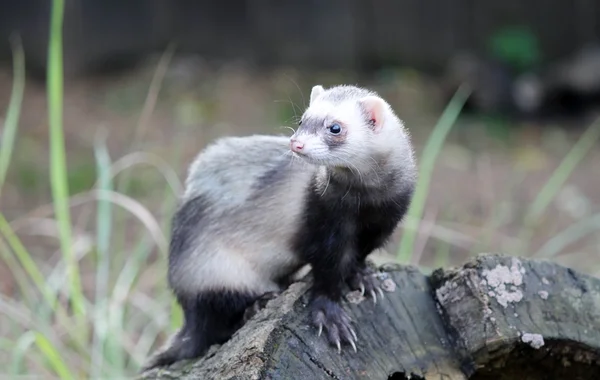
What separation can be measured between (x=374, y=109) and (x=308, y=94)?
15.4 ft

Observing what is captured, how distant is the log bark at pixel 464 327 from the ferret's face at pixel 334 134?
1.15 feet

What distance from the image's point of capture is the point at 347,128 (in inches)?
94.3

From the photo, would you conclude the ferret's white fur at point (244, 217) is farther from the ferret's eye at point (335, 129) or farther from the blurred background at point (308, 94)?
the blurred background at point (308, 94)

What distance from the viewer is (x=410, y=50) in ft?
27.3

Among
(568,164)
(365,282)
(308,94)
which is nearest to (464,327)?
(365,282)

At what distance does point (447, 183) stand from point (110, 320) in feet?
11.0

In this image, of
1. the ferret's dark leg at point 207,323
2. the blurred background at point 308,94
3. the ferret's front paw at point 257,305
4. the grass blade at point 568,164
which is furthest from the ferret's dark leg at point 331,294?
the grass blade at point 568,164

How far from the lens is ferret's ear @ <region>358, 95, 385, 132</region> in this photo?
2.41m

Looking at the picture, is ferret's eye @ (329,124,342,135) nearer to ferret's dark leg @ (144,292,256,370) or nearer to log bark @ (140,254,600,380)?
log bark @ (140,254,600,380)

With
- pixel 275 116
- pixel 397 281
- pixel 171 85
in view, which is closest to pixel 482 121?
pixel 275 116

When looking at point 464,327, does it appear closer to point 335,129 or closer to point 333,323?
point 333,323

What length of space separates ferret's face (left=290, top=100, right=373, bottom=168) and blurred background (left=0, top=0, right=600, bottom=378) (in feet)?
6.57

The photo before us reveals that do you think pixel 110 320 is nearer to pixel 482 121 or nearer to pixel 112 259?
pixel 112 259

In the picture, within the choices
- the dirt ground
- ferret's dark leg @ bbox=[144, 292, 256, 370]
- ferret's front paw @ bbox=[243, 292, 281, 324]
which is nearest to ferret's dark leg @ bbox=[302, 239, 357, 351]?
ferret's front paw @ bbox=[243, 292, 281, 324]
